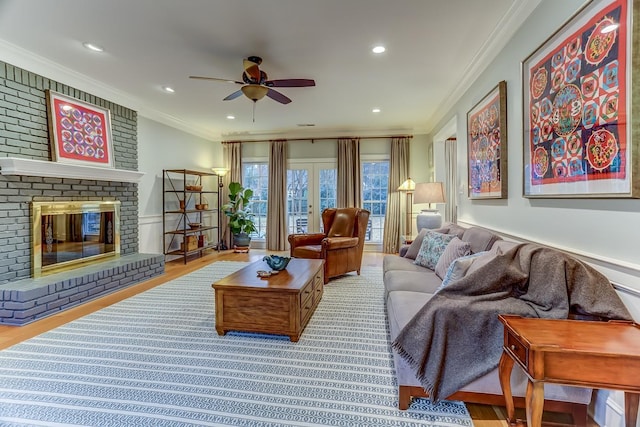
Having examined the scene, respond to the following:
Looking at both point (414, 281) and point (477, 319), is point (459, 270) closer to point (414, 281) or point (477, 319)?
point (477, 319)

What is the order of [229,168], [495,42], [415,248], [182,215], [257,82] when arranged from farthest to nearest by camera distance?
[229,168] < [182,215] < [415,248] < [257,82] < [495,42]

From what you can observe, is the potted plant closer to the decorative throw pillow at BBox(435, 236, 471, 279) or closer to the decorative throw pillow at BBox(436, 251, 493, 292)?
the decorative throw pillow at BBox(435, 236, 471, 279)

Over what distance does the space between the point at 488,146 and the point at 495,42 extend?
3.03ft

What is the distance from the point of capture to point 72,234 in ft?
12.7

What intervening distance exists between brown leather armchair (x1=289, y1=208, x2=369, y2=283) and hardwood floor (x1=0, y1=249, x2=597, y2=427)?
0.88m

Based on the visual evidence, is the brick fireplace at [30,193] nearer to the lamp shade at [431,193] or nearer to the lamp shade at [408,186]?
the lamp shade at [431,193]

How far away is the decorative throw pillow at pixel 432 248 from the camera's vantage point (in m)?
3.08

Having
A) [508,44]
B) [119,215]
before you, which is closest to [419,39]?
[508,44]

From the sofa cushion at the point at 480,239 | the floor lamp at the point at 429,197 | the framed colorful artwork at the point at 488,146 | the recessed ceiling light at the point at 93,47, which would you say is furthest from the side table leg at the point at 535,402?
the recessed ceiling light at the point at 93,47

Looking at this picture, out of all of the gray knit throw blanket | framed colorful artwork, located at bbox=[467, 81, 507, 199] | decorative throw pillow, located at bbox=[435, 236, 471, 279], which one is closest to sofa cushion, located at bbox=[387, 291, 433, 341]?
the gray knit throw blanket

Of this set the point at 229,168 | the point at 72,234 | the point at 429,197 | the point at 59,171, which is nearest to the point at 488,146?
the point at 429,197

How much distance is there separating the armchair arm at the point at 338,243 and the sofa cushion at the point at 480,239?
168cm

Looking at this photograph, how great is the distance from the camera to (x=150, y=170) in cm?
525

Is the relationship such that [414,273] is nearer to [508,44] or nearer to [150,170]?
[508,44]
